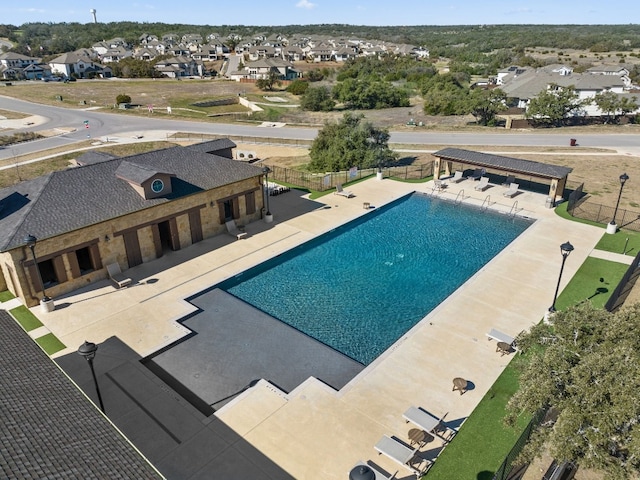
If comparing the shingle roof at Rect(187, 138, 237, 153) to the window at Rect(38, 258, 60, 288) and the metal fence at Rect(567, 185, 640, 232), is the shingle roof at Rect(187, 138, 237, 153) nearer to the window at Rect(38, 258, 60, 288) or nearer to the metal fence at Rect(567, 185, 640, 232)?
the window at Rect(38, 258, 60, 288)

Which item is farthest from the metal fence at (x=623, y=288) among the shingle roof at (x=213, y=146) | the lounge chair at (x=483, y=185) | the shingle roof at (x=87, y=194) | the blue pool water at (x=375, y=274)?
the shingle roof at (x=213, y=146)

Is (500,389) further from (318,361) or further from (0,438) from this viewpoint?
(0,438)

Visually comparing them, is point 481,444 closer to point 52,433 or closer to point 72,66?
point 52,433

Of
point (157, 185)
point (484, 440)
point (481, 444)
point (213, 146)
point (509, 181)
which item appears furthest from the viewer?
point (509, 181)

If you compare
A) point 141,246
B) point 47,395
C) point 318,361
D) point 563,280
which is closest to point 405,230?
point 563,280

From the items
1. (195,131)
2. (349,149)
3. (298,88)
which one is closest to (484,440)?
(349,149)

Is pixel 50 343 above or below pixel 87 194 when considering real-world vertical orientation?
below

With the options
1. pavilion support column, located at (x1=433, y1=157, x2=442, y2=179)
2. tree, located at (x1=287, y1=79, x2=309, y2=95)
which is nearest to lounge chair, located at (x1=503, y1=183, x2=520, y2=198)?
pavilion support column, located at (x1=433, y1=157, x2=442, y2=179)
